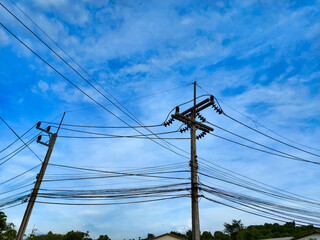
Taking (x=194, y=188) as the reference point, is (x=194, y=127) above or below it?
above

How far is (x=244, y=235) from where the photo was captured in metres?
65.6

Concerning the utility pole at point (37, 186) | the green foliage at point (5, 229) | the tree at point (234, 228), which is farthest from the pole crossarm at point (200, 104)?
the tree at point (234, 228)

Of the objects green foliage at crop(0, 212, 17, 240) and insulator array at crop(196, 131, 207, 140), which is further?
green foliage at crop(0, 212, 17, 240)

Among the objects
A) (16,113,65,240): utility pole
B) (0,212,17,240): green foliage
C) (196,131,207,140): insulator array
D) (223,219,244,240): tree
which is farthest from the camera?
(223,219,244,240): tree

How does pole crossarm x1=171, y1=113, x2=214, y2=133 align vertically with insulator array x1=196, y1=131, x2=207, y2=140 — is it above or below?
above

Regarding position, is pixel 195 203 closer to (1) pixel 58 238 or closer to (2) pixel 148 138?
(2) pixel 148 138

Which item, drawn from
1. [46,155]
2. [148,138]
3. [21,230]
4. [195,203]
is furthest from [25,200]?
[195,203]

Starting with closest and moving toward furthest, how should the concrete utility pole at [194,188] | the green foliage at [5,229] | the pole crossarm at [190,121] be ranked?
the concrete utility pole at [194,188]
the pole crossarm at [190,121]
the green foliage at [5,229]

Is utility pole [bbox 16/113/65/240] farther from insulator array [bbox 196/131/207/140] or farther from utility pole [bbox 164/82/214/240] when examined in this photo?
insulator array [bbox 196/131/207/140]

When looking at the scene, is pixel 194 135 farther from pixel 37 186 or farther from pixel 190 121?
pixel 37 186

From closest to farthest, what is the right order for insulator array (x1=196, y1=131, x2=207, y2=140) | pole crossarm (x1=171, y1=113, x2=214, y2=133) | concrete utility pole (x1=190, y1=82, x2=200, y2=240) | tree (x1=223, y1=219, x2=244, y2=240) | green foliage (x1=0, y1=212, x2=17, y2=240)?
concrete utility pole (x1=190, y1=82, x2=200, y2=240) < pole crossarm (x1=171, y1=113, x2=214, y2=133) < insulator array (x1=196, y1=131, x2=207, y2=140) < green foliage (x1=0, y1=212, x2=17, y2=240) < tree (x1=223, y1=219, x2=244, y2=240)

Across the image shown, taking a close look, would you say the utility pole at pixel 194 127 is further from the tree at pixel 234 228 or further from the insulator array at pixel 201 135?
the tree at pixel 234 228

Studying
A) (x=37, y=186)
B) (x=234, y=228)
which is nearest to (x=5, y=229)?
(x=37, y=186)

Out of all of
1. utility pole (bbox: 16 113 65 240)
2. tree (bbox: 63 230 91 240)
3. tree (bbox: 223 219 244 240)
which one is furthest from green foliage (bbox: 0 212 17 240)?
tree (bbox: 223 219 244 240)
